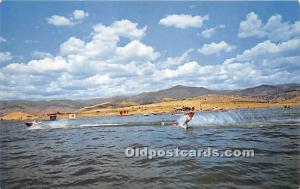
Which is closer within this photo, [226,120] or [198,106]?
[226,120]

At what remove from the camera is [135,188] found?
9531 millimetres

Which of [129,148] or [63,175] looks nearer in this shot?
[63,175]

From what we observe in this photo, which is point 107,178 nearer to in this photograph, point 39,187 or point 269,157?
point 39,187

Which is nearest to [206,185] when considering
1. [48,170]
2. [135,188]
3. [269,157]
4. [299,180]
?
[135,188]

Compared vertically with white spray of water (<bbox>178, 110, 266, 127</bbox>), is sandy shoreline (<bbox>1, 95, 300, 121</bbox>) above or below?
above

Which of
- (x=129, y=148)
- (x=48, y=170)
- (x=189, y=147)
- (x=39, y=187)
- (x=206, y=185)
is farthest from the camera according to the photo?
(x=129, y=148)

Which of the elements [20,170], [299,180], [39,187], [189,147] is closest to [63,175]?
[39,187]

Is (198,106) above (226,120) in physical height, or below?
above

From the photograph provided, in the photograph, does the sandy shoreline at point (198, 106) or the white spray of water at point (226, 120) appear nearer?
the white spray of water at point (226, 120)

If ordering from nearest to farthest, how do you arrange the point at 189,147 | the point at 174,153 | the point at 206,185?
the point at 206,185 < the point at 174,153 < the point at 189,147

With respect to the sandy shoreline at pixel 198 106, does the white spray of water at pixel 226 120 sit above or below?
below

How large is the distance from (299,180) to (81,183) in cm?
848

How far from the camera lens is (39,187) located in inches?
408

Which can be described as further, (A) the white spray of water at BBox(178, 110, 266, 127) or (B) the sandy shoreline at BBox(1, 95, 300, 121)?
(B) the sandy shoreline at BBox(1, 95, 300, 121)
